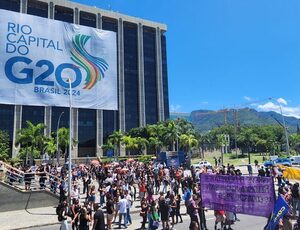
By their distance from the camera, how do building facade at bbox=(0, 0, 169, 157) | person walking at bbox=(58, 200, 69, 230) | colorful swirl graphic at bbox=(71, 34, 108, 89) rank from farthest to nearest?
1. building facade at bbox=(0, 0, 169, 157)
2. colorful swirl graphic at bbox=(71, 34, 108, 89)
3. person walking at bbox=(58, 200, 69, 230)

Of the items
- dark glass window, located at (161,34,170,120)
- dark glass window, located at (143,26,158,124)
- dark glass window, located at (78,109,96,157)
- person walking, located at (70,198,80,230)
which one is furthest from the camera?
dark glass window, located at (161,34,170,120)

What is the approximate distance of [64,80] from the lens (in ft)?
51.6

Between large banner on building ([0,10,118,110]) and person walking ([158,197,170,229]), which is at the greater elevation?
large banner on building ([0,10,118,110])

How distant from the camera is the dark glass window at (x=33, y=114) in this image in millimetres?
78188

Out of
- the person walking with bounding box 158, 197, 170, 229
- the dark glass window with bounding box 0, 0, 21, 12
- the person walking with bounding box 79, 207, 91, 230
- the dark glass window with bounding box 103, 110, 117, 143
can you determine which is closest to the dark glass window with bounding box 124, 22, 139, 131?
the dark glass window with bounding box 103, 110, 117, 143

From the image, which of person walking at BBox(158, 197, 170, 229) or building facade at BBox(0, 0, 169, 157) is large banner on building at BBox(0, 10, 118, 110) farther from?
building facade at BBox(0, 0, 169, 157)

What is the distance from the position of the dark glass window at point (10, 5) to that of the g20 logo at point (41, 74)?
7393 centimetres

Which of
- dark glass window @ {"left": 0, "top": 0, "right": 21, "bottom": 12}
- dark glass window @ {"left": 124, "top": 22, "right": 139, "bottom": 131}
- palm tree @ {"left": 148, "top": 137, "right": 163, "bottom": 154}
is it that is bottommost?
palm tree @ {"left": 148, "top": 137, "right": 163, "bottom": 154}

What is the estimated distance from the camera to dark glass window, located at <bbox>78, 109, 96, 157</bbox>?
3425 inches

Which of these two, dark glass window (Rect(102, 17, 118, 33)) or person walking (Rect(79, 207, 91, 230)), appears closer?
person walking (Rect(79, 207, 91, 230))

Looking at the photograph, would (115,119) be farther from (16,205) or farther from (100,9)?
(16,205)

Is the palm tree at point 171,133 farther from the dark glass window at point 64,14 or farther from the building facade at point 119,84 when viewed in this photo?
the dark glass window at point 64,14

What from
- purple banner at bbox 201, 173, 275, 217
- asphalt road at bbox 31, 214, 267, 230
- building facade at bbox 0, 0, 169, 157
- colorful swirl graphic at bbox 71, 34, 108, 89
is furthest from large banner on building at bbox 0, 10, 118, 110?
building facade at bbox 0, 0, 169, 157

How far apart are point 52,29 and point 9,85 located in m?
3.37
